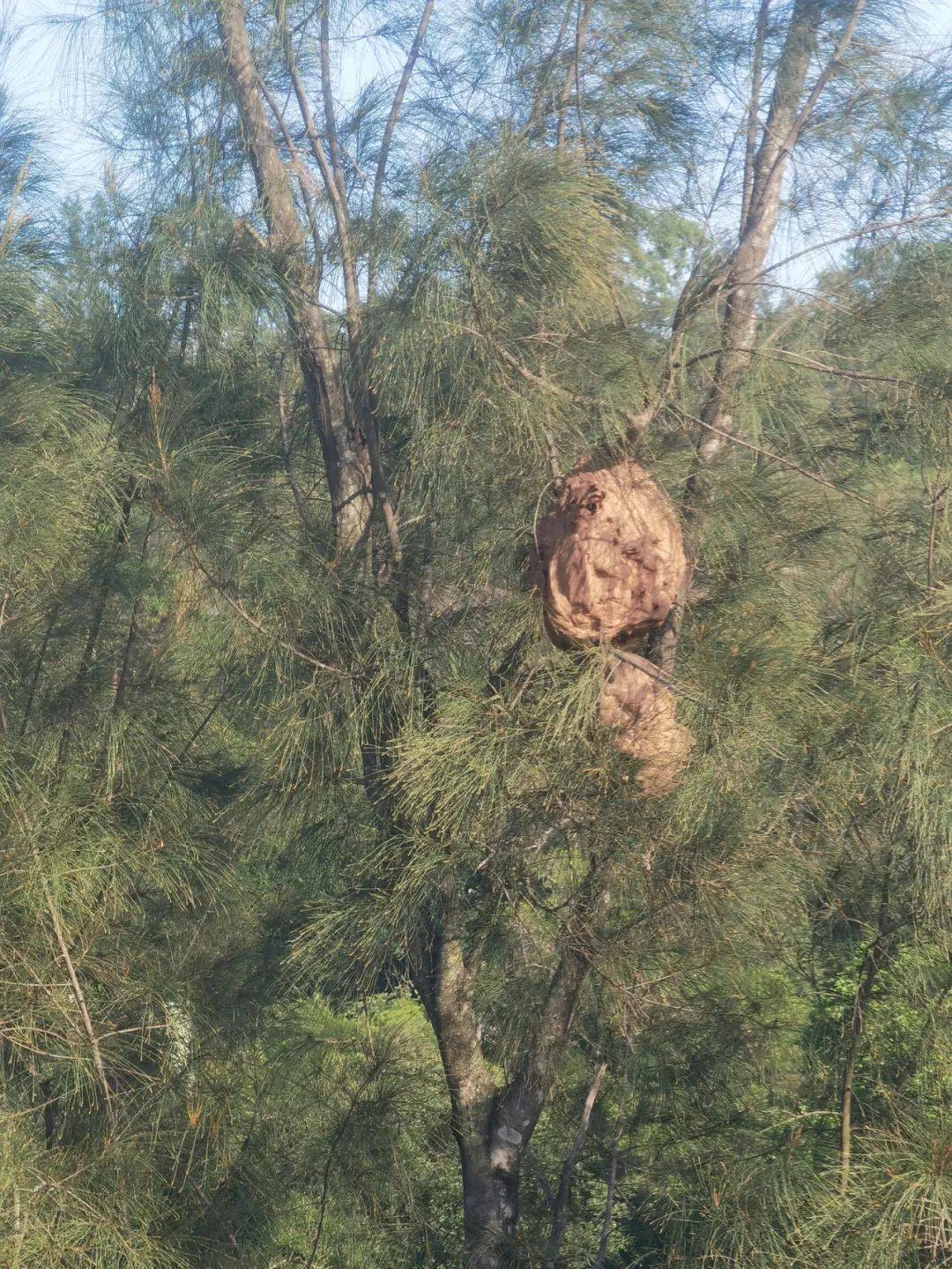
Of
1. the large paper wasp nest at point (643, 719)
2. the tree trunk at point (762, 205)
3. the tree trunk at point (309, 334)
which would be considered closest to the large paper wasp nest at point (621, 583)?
the large paper wasp nest at point (643, 719)

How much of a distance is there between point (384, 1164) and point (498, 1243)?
0.35 meters

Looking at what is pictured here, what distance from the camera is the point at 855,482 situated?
2.72 metres

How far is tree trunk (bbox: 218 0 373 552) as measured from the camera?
2.68 metres

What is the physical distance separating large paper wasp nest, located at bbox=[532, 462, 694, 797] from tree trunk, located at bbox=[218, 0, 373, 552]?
79cm

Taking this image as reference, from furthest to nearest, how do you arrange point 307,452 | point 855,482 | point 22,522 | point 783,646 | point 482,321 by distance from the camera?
point 307,452 < point 855,482 < point 22,522 < point 783,646 < point 482,321

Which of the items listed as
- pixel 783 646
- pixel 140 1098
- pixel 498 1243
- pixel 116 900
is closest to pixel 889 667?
pixel 783 646

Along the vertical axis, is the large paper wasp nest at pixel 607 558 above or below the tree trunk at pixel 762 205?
below

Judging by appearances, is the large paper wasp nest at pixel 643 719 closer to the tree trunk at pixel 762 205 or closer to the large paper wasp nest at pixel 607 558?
the large paper wasp nest at pixel 607 558

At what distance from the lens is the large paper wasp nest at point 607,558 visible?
193 cm

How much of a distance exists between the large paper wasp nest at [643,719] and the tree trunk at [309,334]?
0.87 m

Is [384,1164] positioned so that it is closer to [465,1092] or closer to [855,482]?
[465,1092]

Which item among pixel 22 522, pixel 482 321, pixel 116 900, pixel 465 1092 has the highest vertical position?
pixel 482 321

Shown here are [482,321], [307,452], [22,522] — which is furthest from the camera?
[307,452]

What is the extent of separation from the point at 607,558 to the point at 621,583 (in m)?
0.05
